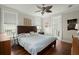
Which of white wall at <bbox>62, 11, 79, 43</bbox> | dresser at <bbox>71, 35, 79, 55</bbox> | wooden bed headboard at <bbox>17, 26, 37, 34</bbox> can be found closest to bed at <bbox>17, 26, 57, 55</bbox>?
wooden bed headboard at <bbox>17, 26, 37, 34</bbox>

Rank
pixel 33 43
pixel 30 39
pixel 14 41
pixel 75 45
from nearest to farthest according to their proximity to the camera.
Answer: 1. pixel 75 45
2. pixel 14 41
3. pixel 30 39
4. pixel 33 43

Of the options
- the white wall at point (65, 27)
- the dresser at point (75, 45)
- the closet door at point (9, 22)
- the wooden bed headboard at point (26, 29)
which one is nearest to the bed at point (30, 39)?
the wooden bed headboard at point (26, 29)

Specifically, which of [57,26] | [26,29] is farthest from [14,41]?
[57,26]

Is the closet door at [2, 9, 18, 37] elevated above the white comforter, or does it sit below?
above

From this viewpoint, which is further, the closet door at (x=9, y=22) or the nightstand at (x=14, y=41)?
the nightstand at (x=14, y=41)

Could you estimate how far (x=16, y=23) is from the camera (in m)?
1.65

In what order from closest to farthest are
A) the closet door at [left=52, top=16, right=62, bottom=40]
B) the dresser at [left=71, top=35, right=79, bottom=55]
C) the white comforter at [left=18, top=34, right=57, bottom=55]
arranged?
the dresser at [left=71, top=35, right=79, bottom=55] → the closet door at [left=52, top=16, right=62, bottom=40] → the white comforter at [left=18, top=34, right=57, bottom=55]

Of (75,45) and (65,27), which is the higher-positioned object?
(65,27)

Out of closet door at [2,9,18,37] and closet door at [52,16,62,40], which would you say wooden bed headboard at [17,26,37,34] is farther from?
closet door at [52,16,62,40]

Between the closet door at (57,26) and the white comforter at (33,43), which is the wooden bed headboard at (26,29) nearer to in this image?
the white comforter at (33,43)

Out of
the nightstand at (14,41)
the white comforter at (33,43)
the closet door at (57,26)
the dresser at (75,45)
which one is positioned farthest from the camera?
the white comforter at (33,43)

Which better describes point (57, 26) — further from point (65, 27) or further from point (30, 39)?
point (30, 39)
